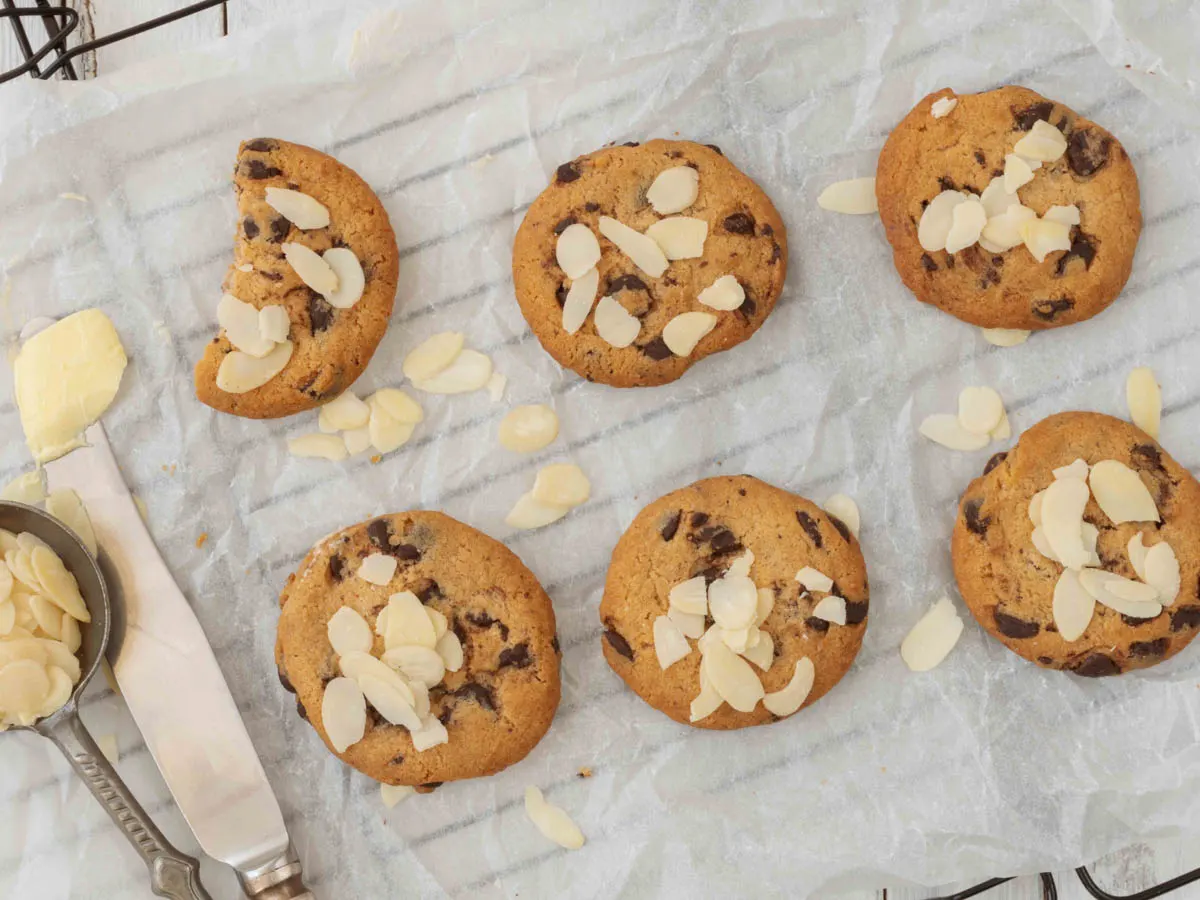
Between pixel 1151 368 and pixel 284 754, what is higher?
pixel 1151 368

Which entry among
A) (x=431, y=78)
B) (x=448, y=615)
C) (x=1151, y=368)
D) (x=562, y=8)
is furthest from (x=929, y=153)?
(x=448, y=615)

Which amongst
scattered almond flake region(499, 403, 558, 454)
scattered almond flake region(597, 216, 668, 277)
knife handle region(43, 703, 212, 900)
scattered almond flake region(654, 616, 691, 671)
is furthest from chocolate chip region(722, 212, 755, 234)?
knife handle region(43, 703, 212, 900)

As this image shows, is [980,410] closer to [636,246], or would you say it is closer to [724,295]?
[724,295]

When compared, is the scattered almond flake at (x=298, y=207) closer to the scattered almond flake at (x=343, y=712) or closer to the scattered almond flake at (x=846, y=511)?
the scattered almond flake at (x=343, y=712)

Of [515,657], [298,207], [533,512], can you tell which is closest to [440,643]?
[515,657]

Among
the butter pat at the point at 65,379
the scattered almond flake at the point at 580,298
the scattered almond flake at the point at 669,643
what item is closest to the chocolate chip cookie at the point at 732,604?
the scattered almond flake at the point at 669,643

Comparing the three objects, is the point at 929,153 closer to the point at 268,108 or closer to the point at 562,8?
the point at 562,8

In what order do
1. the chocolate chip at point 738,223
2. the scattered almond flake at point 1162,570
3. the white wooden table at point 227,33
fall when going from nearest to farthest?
the scattered almond flake at point 1162,570
the chocolate chip at point 738,223
the white wooden table at point 227,33
